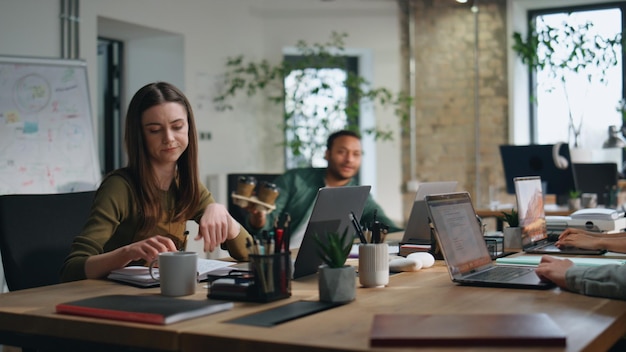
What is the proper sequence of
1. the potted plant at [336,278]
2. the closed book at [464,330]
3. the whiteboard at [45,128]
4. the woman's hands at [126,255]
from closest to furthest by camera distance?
the closed book at [464,330] → the potted plant at [336,278] → the woman's hands at [126,255] → the whiteboard at [45,128]

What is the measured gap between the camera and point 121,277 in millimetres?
2004

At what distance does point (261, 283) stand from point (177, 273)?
0.69ft

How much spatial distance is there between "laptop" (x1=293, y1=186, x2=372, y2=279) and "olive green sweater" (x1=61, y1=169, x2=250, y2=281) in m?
0.42

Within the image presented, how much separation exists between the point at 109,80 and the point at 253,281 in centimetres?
491

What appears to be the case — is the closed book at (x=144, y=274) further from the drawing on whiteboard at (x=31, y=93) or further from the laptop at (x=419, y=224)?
the drawing on whiteboard at (x=31, y=93)

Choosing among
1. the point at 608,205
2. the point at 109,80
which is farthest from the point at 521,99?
the point at 109,80

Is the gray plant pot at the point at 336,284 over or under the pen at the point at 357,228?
under

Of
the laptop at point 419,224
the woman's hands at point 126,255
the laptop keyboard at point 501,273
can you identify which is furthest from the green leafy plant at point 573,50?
the woman's hands at point 126,255

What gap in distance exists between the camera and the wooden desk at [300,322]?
131cm

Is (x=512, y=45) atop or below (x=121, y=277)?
atop

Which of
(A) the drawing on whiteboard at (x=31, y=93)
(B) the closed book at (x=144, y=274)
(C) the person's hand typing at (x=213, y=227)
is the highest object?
(A) the drawing on whiteboard at (x=31, y=93)

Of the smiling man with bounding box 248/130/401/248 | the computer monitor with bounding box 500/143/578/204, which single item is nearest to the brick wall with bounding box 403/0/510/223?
the computer monitor with bounding box 500/143/578/204

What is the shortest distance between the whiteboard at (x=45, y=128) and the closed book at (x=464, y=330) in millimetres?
3524

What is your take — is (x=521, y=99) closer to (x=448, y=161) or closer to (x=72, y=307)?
(x=448, y=161)
